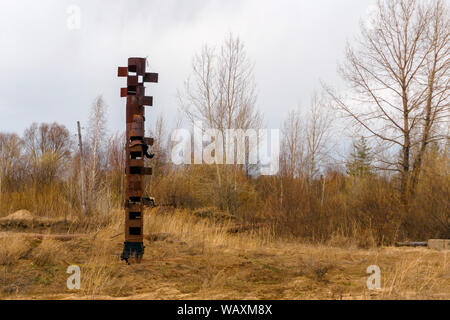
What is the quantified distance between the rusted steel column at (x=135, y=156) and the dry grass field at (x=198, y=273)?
1.33 feet

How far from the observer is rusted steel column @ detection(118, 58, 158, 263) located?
729 centimetres

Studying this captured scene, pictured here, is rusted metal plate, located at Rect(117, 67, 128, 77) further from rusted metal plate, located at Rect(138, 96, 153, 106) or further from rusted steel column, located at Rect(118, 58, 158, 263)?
rusted metal plate, located at Rect(138, 96, 153, 106)

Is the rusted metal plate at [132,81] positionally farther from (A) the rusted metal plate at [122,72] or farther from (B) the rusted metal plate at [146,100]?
(B) the rusted metal plate at [146,100]

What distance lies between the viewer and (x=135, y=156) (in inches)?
291

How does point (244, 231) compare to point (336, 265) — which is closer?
point (336, 265)

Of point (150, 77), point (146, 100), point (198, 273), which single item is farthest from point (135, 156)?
point (198, 273)

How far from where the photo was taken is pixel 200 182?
21281 mm

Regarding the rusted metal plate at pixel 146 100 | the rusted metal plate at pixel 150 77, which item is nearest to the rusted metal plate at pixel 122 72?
the rusted metal plate at pixel 150 77

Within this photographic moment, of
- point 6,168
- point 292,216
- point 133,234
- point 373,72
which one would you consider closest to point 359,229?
point 292,216

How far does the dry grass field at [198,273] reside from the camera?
5.75m

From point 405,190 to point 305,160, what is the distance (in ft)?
47.9

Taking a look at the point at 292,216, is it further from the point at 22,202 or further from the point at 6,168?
the point at 6,168

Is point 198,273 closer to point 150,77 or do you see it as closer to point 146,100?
point 146,100

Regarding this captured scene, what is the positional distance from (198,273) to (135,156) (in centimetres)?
223
